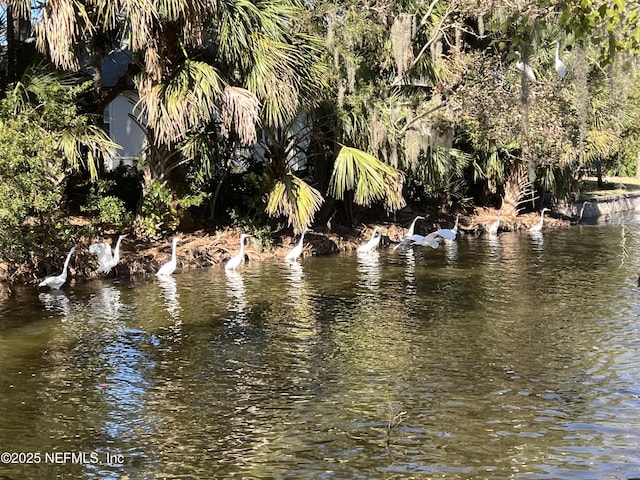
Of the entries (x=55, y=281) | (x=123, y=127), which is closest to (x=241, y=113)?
(x=55, y=281)

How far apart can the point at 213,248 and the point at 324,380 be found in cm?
1003

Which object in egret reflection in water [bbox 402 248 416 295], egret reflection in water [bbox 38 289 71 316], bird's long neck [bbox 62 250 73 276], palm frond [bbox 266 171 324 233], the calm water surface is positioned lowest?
the calm water surface

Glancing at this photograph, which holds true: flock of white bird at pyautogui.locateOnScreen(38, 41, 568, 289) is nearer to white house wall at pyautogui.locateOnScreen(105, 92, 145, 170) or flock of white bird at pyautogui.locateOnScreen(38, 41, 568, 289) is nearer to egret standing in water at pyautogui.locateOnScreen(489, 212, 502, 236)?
egret standing in water at pyautogui.locateOnScreen(489, 212, 502, 236)

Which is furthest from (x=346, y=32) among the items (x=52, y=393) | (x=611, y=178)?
(x=611, y=178)

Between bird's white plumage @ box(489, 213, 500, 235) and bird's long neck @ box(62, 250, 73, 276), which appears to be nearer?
bird's long neck @ box(62, 250, 73, 276)

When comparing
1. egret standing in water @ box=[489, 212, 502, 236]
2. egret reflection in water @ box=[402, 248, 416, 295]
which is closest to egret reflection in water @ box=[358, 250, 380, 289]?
egret reflection in water @ box=[402, 248, 416, 295]

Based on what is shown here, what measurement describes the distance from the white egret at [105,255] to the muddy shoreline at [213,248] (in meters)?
0.26

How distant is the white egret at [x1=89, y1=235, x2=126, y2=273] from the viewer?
14500 mm

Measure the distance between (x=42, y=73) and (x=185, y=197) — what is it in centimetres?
396

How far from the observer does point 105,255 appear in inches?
575

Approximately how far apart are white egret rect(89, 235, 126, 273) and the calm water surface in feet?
1.28

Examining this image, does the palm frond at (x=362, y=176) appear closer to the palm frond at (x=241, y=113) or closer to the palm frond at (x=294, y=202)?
the palm frond at (x=294, y=202)

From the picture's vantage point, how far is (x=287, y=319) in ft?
36.0

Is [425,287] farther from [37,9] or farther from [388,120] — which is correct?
[37,9]
